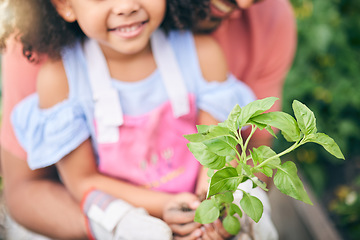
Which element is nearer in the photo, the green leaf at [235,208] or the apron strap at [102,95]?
the green leaf at [235,208]

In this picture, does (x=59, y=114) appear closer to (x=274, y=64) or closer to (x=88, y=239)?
(x=88, y=239)

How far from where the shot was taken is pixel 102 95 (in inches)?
29.0

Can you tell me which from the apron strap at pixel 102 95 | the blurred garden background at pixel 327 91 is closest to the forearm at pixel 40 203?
the apron strap at pixel 102 95

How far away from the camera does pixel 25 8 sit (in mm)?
656

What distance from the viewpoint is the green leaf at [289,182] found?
493 millimetres

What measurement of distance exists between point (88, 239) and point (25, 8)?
14.6 inches

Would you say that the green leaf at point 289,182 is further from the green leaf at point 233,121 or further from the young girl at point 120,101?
the young girl at point 120,101

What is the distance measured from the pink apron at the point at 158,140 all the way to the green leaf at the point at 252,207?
0.24 meters

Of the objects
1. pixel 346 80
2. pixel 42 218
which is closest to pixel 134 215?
pixel 42 218

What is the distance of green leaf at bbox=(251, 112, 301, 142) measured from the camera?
19.5 inches

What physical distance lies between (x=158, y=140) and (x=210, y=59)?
19 centimetres

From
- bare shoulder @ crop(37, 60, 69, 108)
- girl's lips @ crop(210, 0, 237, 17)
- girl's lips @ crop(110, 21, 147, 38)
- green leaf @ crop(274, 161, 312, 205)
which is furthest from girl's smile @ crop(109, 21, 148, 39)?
green leaf @ crop(274, 161, 312, 205)

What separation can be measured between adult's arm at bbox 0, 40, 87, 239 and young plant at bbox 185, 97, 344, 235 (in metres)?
0.29

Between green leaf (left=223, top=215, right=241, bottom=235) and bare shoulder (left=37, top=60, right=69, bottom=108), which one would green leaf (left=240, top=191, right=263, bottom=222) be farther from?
bare shoulder (left=37, top=60, right=69, bottom=108)
